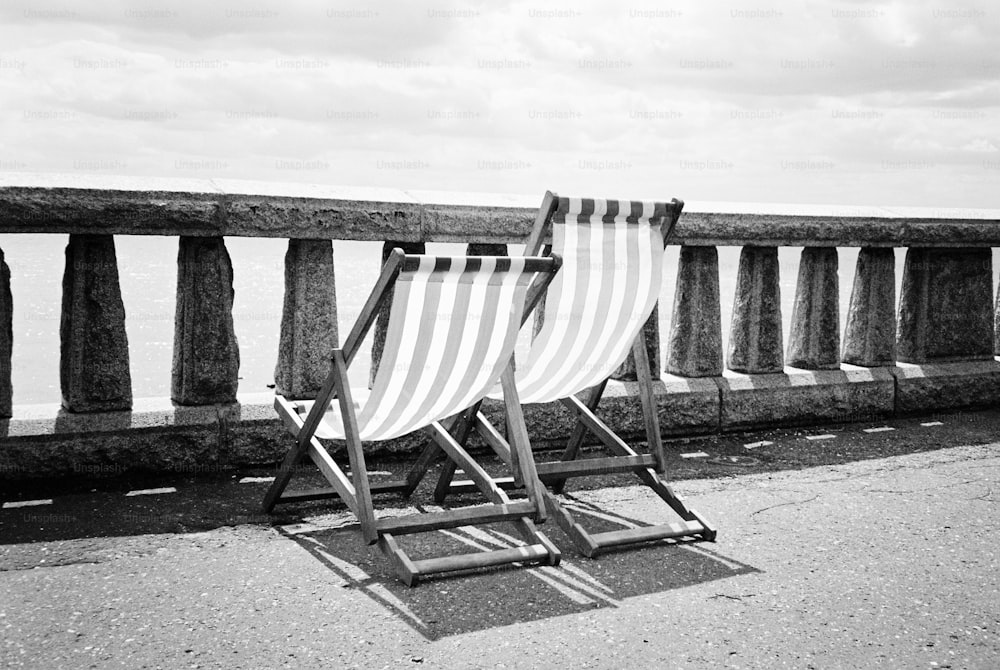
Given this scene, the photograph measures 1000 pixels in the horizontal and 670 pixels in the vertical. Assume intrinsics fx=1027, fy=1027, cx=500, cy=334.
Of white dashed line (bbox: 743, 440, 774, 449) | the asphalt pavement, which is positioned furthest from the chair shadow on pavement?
white dashed line (bbox: 743, 440, 774, 449)

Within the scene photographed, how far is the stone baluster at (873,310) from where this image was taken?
591 centimetres

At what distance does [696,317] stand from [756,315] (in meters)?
0.42

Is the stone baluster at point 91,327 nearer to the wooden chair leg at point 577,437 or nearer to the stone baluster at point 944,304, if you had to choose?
the wooden chair leg at point 577,437

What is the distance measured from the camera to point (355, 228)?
4484 mm

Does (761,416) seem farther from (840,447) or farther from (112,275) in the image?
(112,275)

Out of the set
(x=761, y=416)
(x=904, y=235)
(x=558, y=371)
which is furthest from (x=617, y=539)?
(x=904, y=235)

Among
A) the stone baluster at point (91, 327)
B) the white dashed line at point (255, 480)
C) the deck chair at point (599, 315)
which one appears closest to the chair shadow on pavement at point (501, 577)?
the deck chair at point (599, 315)

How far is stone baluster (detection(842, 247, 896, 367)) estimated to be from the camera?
5906 millimetres

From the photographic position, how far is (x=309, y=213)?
4.41 meters

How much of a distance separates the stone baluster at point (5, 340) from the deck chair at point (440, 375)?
137 cm

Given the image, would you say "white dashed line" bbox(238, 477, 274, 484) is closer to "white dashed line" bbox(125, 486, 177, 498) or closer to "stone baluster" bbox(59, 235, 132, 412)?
"white dashed line" bbox(125, 486, 177, 498)

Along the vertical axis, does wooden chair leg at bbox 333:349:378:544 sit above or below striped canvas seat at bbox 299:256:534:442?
below

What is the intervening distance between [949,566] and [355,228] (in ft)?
8.84

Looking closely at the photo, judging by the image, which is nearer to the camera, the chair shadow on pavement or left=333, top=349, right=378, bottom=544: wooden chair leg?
the chair shadow on pavement
